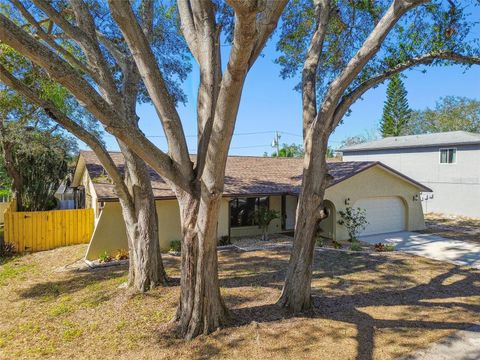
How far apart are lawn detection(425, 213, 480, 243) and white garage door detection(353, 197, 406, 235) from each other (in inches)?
62.3

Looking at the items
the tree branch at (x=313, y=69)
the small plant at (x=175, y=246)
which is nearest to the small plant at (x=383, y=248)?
the small plant at (x=175, y=246)

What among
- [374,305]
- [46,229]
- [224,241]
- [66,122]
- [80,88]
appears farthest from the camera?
[224,241]

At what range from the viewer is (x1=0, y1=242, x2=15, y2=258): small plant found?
12.2m

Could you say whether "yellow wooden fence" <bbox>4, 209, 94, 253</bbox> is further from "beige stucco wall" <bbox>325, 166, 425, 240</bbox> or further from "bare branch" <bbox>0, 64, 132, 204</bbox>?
"beige stucco wall" <bbox>325, 166, 425, 240</bbox>

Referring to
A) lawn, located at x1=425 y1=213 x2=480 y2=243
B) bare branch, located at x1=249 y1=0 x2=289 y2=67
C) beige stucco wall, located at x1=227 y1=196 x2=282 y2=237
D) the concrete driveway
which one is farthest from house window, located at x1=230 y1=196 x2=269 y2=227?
bare branch, located at x1=249 y1=0 x2=289 y2=67

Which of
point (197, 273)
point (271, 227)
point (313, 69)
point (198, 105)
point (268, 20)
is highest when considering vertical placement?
point (313, 69)

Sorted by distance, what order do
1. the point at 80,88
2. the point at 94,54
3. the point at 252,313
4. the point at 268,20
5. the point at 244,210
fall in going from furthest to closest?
1. the point at 244,210
2. the point at 94,54
3. the point at 252,313
4. the point at 268,20
5. the point at 80,88

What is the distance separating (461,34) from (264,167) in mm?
12095

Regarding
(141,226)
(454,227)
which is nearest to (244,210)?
(141,226)

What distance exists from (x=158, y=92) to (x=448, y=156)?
23.6 m

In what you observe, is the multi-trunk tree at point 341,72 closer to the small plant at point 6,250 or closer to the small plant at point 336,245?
the small plant at point 336,245

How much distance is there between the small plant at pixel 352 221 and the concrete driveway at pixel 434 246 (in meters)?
0.61

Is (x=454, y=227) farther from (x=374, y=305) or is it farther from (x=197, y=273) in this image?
(x=197, y=273)

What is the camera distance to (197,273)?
5.73 metres
